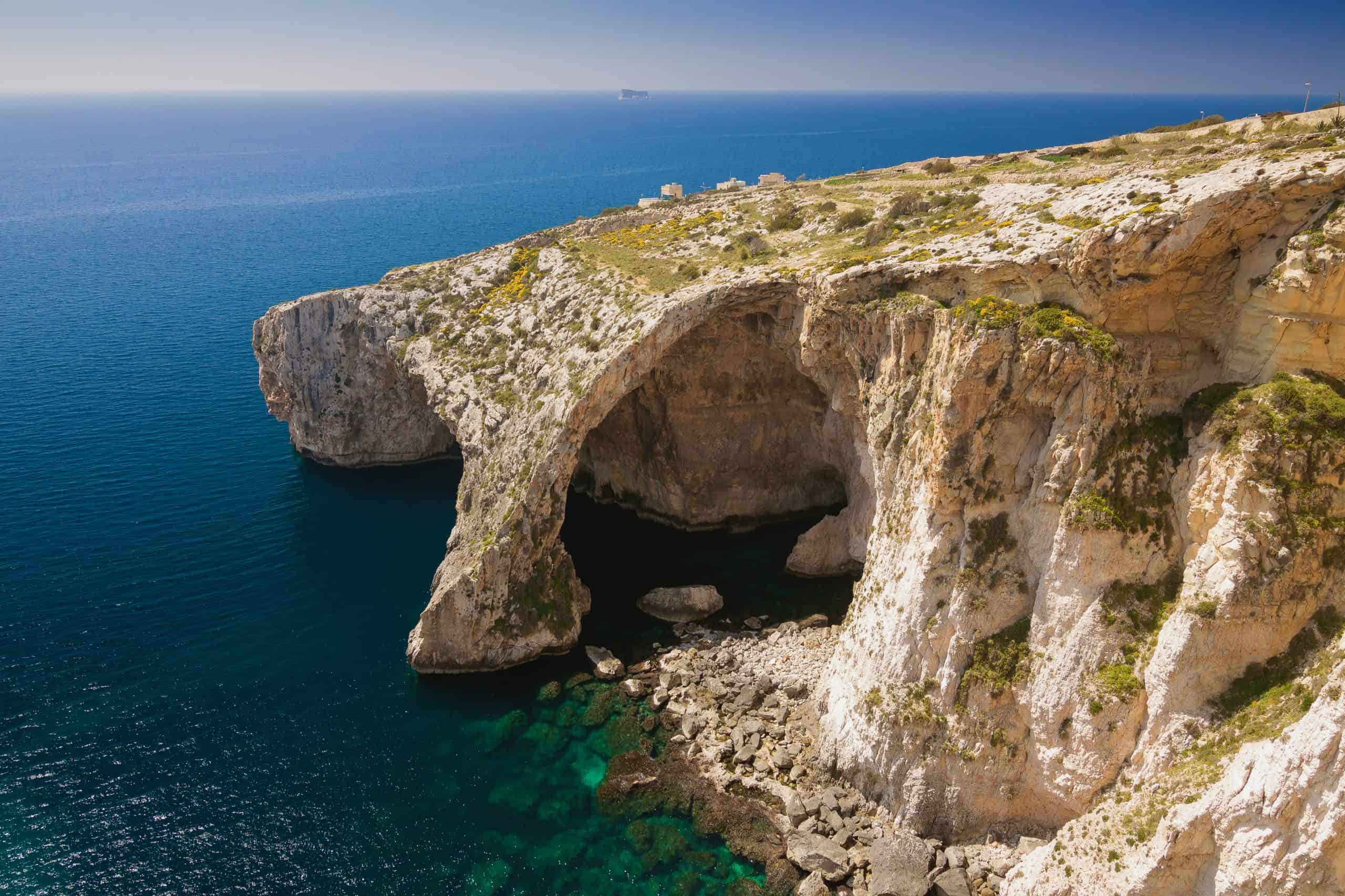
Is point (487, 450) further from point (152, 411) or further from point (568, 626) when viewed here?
point (152, 411)

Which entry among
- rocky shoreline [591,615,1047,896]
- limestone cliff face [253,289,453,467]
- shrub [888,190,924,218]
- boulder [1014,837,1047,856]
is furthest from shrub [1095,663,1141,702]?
limestone cliff face [253,289,453,467]

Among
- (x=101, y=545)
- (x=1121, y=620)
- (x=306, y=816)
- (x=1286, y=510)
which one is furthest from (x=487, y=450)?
(x=1286, y=510)

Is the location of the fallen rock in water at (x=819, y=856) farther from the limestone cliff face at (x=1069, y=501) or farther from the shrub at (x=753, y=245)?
the shrub at (x=753, y=245)

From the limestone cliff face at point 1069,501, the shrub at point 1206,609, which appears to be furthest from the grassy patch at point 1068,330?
the shrub at point 1206,609

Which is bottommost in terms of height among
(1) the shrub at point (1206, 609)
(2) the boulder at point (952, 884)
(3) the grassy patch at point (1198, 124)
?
(2) the boulder at point (952, 884)

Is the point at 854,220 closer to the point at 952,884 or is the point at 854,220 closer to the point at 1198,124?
the point at 1198,124

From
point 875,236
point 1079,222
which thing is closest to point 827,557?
point 875,236
